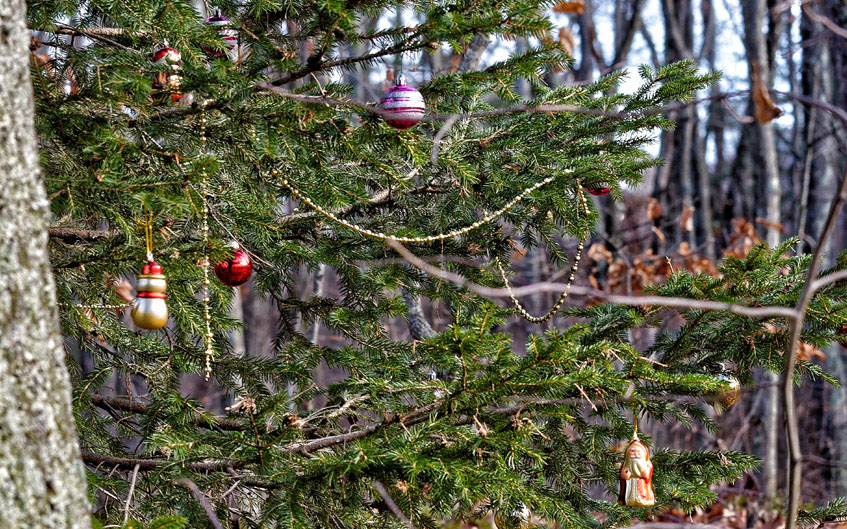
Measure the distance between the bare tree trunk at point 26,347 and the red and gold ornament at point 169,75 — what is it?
68cm

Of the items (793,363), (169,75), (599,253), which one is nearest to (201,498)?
(169,75)

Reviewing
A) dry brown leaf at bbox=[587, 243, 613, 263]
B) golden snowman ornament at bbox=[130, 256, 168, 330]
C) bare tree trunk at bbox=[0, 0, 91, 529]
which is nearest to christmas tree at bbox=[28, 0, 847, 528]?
golden snowman ornament at bbox=[130, 256, 168, 330]

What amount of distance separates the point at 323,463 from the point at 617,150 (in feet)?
5.67

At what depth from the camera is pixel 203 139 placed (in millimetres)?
2510

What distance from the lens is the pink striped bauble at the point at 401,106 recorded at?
2.29 meters

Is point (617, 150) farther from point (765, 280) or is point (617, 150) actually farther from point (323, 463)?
point (323, 463)

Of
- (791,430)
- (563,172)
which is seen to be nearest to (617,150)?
(563,172)

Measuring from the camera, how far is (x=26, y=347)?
5.07 ft

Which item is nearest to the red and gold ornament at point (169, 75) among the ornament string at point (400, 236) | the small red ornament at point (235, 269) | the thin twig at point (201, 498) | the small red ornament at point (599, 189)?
the ornament string at point (400, 236)

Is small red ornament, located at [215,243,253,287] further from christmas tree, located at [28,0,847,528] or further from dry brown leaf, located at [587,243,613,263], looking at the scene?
dry brown leaf, located at [587,243,613,263]

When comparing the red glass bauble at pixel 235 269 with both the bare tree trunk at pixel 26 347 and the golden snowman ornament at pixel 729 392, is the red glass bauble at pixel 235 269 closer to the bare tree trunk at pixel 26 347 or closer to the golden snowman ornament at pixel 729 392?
the bare tree trunk at pixel 26 347

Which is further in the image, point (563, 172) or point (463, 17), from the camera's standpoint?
point (563, 172)

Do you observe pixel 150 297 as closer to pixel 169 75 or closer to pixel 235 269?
pixel 235 269

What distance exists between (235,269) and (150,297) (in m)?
0.47
